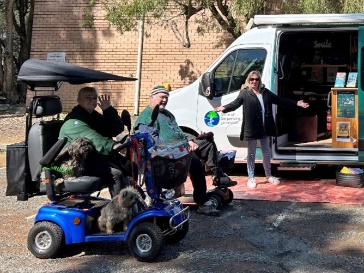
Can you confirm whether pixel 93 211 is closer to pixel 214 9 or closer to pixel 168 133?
pixel 168 133

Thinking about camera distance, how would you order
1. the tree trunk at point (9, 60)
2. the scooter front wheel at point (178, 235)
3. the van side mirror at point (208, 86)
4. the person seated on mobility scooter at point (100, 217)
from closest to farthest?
the person seated on mobility scooter at point (100, 217)
the scooter front wheel at point (178, 235)
the van side mirror at point (208, 86)
the tree trunk at point (9, 60)

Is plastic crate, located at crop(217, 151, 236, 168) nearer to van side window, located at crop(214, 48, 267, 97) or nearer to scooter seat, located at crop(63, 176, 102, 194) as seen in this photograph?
van side window, located at crop(214, 48, 267, 97)

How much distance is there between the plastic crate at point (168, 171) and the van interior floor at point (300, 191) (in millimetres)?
2839

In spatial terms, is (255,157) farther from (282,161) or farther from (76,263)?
(76,263)

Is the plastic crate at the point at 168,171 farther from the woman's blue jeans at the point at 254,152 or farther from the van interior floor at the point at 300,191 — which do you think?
the woman's blue jeans at the point at 254,152

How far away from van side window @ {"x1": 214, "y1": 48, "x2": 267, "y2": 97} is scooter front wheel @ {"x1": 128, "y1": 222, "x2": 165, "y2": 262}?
4.89 metres

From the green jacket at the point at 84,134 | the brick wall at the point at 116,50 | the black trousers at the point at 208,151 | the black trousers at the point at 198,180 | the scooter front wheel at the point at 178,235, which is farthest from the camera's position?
the brick wall at the point at 116,50

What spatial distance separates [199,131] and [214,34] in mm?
7994

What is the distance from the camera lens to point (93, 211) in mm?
6586

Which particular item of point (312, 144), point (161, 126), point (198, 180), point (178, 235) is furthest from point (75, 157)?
point (312, 144)

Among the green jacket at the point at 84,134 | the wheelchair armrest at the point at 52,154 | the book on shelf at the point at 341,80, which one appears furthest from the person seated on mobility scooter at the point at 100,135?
the book on shelf at the point at 341,80

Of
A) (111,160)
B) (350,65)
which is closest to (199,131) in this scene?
(350,65)

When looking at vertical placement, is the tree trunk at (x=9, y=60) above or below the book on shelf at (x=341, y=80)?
above

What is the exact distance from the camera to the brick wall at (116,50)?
1866 cm
